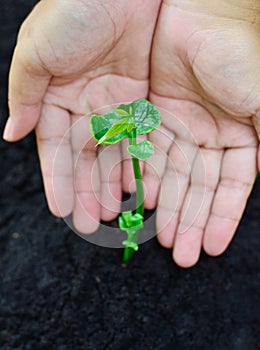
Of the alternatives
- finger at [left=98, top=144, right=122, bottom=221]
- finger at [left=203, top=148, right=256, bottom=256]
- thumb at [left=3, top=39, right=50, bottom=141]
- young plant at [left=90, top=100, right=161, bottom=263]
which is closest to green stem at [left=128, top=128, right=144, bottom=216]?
young plant at [left=90, top=100, right=161, bottom=263]

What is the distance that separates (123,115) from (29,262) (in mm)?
649

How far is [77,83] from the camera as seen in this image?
4.68ft

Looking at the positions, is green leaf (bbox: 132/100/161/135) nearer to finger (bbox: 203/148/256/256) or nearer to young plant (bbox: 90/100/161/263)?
young plant (bbox: 90/100/161/263)

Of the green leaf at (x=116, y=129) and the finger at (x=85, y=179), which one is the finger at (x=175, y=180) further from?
the green leaf at (x=116, y=129)

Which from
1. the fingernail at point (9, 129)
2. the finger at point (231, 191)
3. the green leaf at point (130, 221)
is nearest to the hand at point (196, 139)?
the finger at point (231, 191)

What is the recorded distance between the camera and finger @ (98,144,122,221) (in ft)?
4.48

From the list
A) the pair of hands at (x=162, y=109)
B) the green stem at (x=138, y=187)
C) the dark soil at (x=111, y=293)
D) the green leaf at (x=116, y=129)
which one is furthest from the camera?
the dark soil at (x=111, y=293)

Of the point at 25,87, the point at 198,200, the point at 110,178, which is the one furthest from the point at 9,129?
the point at 198,200

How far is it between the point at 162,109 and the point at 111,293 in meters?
0.52

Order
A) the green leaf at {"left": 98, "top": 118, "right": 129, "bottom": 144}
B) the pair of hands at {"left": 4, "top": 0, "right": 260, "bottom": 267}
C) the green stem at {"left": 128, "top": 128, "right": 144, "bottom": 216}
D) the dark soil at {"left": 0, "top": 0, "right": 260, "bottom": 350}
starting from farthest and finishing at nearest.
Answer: the dark soil at {"left": 0, "top": 0, "right": 260, "bottom": 350}, the pair of hands at {"left": 4, "top": 0, "right": 260, "bottom": 267}, the green stem at {"left": 128, "top": 128, "right": 144, "bottom": 216}, the green leaf at {"left": 98, "top": 118, "right": 129, "bottom": 144}

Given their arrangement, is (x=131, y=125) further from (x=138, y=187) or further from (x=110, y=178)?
(x=110, y=178)

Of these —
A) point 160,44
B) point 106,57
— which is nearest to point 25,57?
point 106,57

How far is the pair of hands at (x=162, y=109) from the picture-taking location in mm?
1321

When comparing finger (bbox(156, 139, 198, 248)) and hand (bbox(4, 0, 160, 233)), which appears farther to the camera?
finger (bbox(156, 139, 198, 248))
